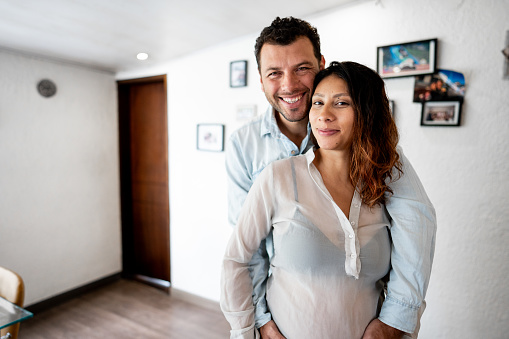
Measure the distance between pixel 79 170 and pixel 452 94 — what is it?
3451 millimetres

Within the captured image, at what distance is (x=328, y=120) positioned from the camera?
1.00 m

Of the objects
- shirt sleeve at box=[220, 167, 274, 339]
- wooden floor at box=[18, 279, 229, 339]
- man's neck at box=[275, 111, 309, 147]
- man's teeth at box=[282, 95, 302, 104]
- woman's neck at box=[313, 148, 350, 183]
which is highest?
man's teeth at box=[282, 95, 302, 104]

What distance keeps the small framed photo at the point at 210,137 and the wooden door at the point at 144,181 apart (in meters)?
0.60

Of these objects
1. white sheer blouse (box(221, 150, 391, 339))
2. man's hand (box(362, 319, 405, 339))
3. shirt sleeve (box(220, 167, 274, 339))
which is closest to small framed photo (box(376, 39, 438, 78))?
white sheer blouse (box(221, 150, 391, 339))

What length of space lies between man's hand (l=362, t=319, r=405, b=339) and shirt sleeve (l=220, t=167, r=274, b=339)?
37cm

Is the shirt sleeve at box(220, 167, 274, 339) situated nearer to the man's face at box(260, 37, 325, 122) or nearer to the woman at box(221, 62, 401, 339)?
the woman at box(221, 62, 401, 339)

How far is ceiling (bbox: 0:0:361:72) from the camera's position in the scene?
190cm

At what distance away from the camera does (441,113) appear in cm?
188

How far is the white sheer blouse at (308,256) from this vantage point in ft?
3.20

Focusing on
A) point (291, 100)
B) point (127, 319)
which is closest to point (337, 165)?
point (291, 100)

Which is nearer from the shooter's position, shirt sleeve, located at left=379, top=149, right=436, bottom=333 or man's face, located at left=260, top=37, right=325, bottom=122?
shirt sleeve, located at left=379, top=149, right=436, bottom=333

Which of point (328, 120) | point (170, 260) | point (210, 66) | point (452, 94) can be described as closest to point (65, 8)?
point (210, 66)

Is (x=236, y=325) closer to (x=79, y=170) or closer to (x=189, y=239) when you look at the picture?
(x=189, y=239)

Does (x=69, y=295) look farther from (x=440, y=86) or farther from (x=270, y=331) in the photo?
(x=440, y=86)
